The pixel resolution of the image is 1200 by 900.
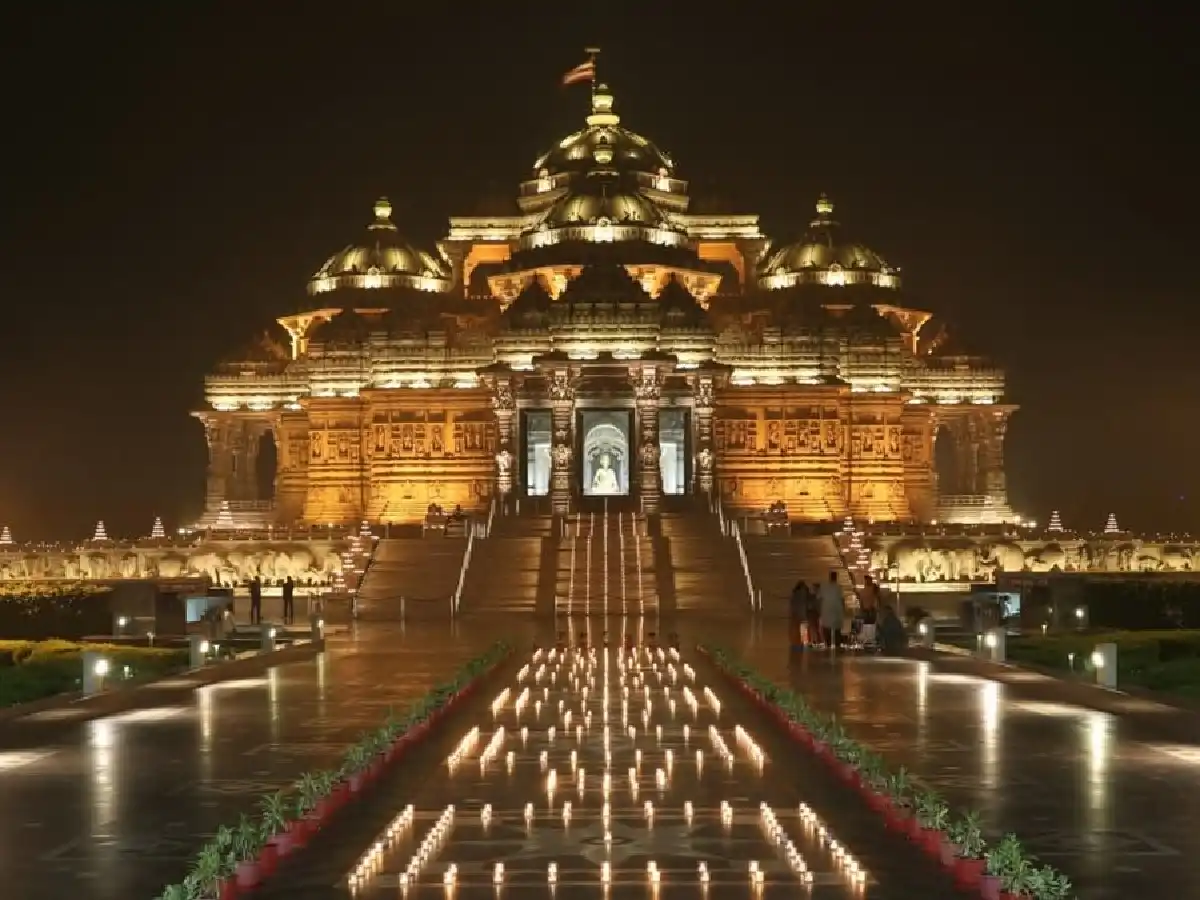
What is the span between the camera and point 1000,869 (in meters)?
9.78

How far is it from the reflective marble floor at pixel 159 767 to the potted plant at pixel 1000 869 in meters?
3.90

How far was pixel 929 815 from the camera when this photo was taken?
11.4 m

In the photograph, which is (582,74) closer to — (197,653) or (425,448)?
(425,448)

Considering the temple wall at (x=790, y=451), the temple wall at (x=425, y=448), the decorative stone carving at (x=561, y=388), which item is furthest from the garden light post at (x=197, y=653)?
the temple wall at (x=790, y=451)

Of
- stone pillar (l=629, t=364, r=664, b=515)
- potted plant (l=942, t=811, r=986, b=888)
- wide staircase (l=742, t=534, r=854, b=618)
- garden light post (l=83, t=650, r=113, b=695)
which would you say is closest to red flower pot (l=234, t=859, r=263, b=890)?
potted plant (l=942, t=811, r=986, b=888)

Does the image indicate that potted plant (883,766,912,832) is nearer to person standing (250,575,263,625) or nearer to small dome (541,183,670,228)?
person standing (250,575,263,625)

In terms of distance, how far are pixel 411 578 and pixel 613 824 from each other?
2960 cm

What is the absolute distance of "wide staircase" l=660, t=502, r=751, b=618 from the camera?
39.5 metres

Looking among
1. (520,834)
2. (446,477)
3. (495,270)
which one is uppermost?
(495,270)

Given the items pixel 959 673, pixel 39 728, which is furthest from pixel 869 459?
pixel 39 728

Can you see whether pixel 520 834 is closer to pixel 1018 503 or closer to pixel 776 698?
pixel 776 698

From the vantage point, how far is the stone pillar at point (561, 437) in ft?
169

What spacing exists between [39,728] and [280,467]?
4262cm

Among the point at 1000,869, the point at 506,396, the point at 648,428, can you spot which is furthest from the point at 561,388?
the point at 1000,869
